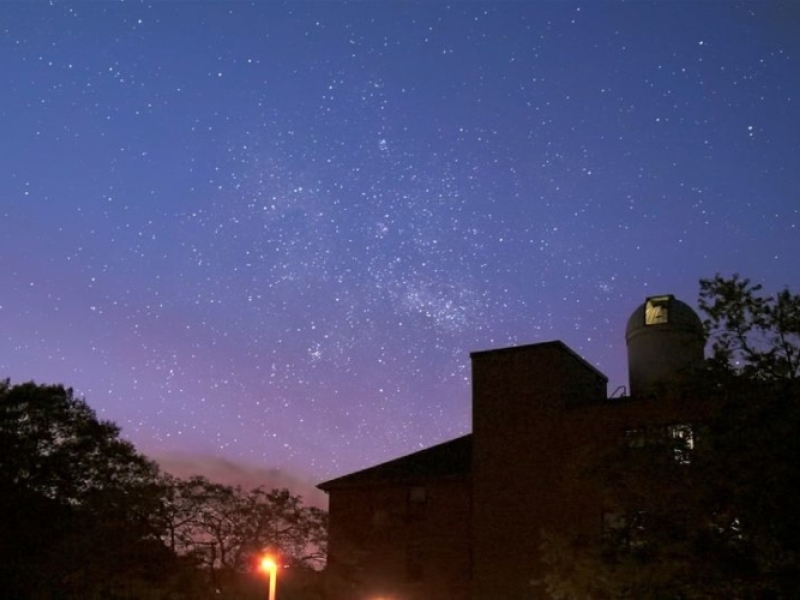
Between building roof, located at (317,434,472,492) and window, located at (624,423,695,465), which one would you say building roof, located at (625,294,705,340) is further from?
window, located at (624,423,695,465)

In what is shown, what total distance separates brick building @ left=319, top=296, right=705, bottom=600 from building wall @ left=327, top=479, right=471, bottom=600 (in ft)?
0.18

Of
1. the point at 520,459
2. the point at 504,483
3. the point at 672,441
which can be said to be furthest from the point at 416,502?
the point at 672,441

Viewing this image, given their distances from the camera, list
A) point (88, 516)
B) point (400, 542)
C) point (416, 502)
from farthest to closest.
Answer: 1. point (416, 502)
2. point (400, 542)
3. point (88, 516)

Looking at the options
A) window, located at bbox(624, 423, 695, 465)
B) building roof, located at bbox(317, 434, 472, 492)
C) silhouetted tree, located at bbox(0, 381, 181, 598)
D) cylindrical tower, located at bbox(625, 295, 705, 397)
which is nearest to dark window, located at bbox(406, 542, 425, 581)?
building roof, located at bbox(317, 434, 472, 492)

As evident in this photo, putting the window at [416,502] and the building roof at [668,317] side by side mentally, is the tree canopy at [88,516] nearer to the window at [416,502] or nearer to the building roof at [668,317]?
the window at [416,502]

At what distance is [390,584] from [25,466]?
17.1 m

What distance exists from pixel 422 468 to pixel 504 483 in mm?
5874

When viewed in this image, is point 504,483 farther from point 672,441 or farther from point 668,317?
point 672,441

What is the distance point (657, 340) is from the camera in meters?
42.2

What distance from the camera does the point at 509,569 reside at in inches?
1607

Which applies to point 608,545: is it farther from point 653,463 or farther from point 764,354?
point 764,354

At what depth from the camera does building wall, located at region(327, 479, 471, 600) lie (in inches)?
1740

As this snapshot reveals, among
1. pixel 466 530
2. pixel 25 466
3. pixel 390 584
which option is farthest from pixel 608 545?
pixel 25 466

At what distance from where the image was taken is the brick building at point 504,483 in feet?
132
